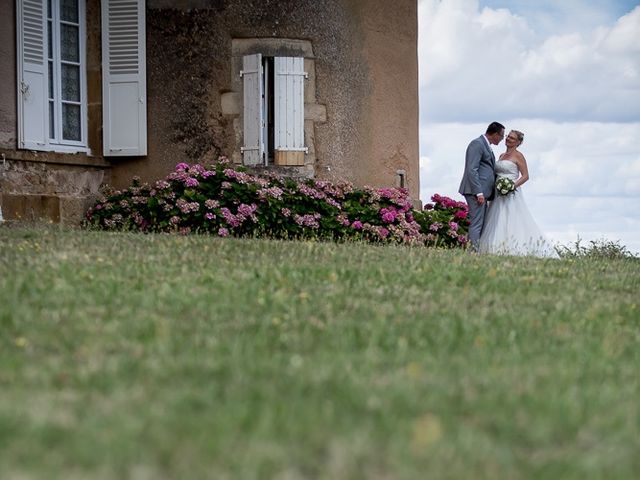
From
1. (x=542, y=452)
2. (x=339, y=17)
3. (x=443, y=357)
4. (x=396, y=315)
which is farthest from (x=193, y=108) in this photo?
(x=542, y=452)

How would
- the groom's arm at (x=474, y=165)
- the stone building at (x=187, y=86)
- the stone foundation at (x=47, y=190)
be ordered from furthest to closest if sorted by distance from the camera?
the stone building at (x=187, y=86), the groom's arm at (x=474, y=165), the stone foundation at (x=47, y=190)

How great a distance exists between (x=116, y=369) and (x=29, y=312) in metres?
1.63

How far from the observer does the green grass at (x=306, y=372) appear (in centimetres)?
381

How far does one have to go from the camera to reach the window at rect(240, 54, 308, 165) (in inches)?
583

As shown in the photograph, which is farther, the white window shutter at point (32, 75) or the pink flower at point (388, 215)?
the pink flower at point (388, 215)

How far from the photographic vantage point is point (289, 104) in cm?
1496

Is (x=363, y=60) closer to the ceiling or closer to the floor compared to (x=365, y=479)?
closer to the ceiling

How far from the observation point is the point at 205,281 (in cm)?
775

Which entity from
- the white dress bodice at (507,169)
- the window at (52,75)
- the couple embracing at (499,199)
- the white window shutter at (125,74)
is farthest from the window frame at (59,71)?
the white dress bodice at (507,169)

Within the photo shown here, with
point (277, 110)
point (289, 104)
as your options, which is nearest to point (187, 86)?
point (277, 110)

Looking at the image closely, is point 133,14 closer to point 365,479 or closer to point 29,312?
point 29,312

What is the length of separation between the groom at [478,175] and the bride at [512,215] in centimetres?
33

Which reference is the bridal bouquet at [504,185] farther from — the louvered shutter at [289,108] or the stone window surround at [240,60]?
the louvered shutter at [289,108]

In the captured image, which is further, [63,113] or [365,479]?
[63,113]
